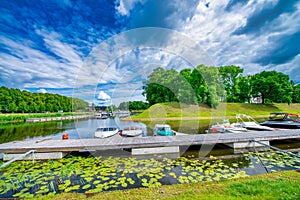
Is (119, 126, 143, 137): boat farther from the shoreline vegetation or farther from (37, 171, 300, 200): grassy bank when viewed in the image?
the shoreline vegetation

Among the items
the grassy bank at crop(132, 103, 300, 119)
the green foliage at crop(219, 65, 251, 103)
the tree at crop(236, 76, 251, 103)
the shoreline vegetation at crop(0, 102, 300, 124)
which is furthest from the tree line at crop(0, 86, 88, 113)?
the tree at crop(236, 76, 251, 103)

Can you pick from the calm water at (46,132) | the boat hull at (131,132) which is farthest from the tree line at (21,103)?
the boat hull at (131,132)

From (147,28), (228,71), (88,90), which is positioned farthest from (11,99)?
(228,71)

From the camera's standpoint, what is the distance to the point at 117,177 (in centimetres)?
539

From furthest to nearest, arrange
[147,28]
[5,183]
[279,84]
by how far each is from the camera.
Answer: [279,84]
[147,28]
[5,183]

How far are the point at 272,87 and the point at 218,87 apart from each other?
19.5 m

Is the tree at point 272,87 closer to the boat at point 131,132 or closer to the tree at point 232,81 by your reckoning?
the tree at point 232,81

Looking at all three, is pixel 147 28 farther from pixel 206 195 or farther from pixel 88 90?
pixel 206 195

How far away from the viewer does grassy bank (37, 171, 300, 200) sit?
10.8ft

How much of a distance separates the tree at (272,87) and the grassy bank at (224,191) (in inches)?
1930

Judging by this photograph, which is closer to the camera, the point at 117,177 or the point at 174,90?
the point at 117,177

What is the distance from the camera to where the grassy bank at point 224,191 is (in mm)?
3296

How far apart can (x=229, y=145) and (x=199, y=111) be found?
78.3ft

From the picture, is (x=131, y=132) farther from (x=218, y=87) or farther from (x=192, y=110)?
(x=218, y=87)
